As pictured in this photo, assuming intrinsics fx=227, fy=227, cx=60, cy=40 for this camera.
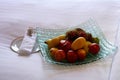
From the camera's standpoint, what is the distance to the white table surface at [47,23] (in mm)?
1049

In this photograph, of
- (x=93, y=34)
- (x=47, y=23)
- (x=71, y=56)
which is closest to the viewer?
(x=71, y=56)

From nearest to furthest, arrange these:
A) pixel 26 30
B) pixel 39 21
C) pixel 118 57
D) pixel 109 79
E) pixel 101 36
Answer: pixel 109 79 < pixel 118 57 < pixel 101 36 < pixel 26 30 < pixel 39 21

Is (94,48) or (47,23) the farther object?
(47,23)

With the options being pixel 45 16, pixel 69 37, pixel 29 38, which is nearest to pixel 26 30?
pixel 29 38

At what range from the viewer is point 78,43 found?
3.59ft

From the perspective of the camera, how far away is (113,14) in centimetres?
160

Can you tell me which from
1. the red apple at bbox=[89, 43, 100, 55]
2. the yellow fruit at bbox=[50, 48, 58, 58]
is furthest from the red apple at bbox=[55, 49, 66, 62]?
the red apple at bbox=[89, 43, 100, 55]

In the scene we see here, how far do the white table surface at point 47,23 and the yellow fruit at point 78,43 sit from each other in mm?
96

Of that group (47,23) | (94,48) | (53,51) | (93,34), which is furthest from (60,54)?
(47,23)

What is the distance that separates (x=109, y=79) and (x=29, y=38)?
54cm

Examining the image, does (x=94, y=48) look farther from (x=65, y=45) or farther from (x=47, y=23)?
(x=47, y=23)

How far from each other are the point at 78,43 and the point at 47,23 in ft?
1.60

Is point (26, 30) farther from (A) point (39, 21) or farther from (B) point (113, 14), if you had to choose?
(B) point (113, 14)

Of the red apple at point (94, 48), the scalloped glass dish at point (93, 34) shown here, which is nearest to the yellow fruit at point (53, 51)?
the scalloped glass dish at point (93, 34)
